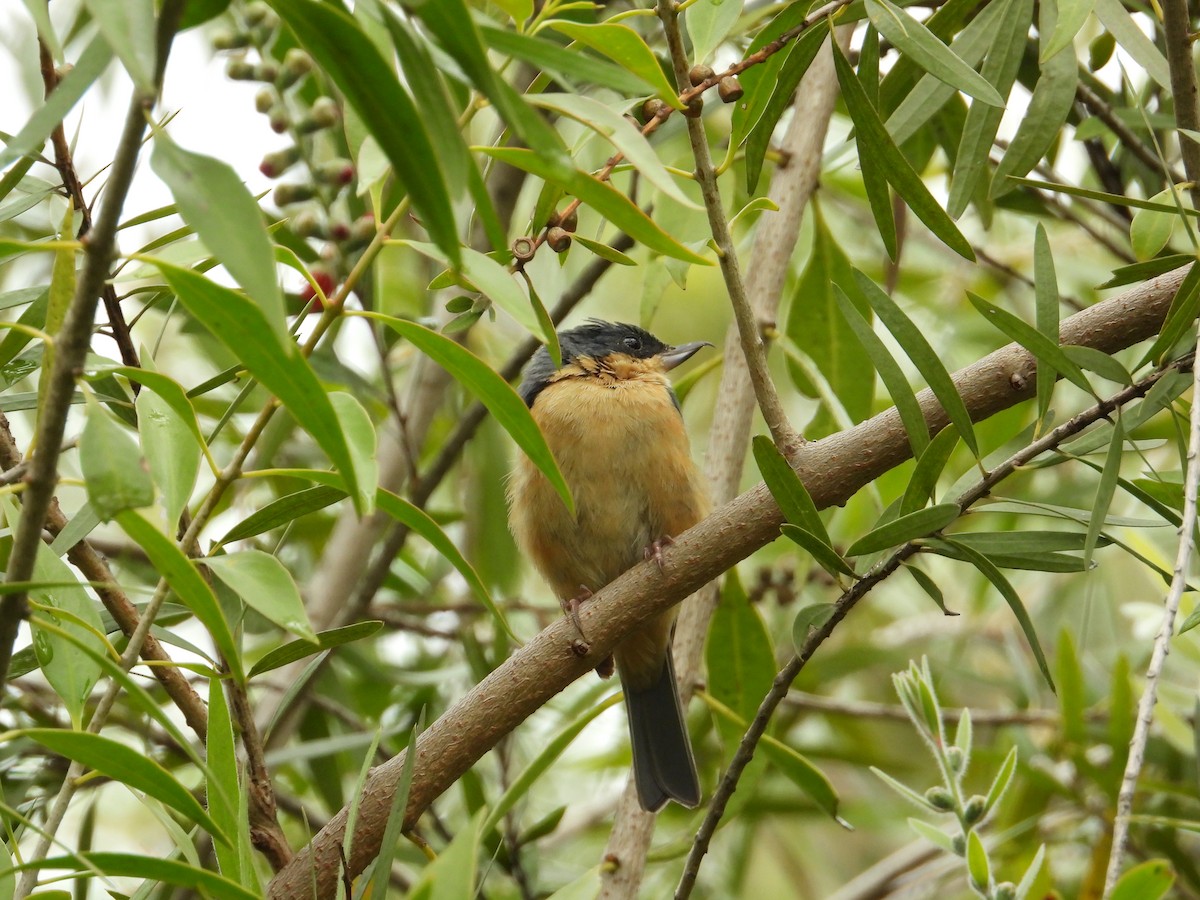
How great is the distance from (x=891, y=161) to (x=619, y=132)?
0.87 meters

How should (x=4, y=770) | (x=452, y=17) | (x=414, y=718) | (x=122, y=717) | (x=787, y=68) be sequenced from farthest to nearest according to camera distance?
(x=414, y=718)
(x=122, y=717)
(x=4, y=770)
(x=787, y=68)
(x=452, y=17)

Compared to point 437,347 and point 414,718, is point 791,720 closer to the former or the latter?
point 414,718

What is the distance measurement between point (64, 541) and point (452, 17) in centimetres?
127

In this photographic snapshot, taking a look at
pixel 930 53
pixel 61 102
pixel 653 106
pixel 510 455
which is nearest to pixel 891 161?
pixel 930 53

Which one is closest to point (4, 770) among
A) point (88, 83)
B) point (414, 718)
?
point (414, 718)

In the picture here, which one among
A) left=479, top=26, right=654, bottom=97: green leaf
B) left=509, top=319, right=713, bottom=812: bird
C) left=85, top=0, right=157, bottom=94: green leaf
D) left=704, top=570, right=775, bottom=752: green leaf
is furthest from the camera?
left=509, top=319, right=713, bottom=812: bird

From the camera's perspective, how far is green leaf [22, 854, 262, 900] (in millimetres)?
1557

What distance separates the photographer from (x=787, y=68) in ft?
7.25

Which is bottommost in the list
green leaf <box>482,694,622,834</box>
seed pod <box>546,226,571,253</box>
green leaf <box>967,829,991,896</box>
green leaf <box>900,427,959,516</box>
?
green leaf <box>967,829,991,896</box>

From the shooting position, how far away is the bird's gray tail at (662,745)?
352 cm

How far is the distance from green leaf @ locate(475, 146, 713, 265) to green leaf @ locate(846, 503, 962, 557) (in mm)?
574

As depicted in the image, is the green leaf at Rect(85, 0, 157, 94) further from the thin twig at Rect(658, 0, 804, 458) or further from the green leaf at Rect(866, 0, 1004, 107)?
the green leaf at Rect(866, 0, 1004, 107)

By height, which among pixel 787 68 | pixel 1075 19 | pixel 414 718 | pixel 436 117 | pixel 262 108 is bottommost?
pixel 414 718

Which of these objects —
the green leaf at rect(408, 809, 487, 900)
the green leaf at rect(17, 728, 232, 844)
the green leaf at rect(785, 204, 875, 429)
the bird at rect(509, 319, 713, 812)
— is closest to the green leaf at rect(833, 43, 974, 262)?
the green leaf at rect(408, 809, 487, 900)
